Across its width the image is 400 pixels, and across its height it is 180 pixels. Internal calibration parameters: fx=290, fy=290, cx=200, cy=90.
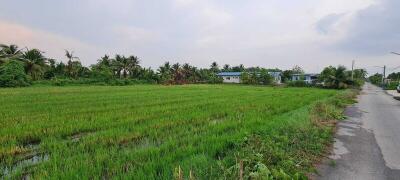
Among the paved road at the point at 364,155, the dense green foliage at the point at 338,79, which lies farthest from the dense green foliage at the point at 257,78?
the paved road at the point at 364,155

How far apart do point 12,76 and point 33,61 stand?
8.45m

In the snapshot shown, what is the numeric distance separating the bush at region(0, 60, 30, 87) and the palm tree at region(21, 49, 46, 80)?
5.31m

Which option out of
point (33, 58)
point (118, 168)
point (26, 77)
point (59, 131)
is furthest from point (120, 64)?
point (118, 168)

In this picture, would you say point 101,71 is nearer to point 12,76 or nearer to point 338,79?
point 12,76

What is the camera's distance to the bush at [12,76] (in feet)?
118

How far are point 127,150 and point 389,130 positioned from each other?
8472 mm

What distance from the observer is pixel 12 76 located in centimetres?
3634

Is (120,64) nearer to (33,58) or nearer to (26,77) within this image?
(33,58)

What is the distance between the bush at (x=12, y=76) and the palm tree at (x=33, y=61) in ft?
17.4

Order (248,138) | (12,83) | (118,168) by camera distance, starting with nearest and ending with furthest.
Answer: (118,168), (248,138), (12,83)

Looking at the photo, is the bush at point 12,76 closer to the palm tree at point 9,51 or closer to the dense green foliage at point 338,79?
the palm tree at point 9,51

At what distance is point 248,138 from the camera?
253 inches

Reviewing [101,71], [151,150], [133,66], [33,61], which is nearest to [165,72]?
[133,66]

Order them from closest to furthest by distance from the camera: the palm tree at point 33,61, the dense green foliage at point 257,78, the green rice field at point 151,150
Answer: the green rice field at point 151,150 → the palm tree at point 33,61 → the dense green foliage at point 257,78
